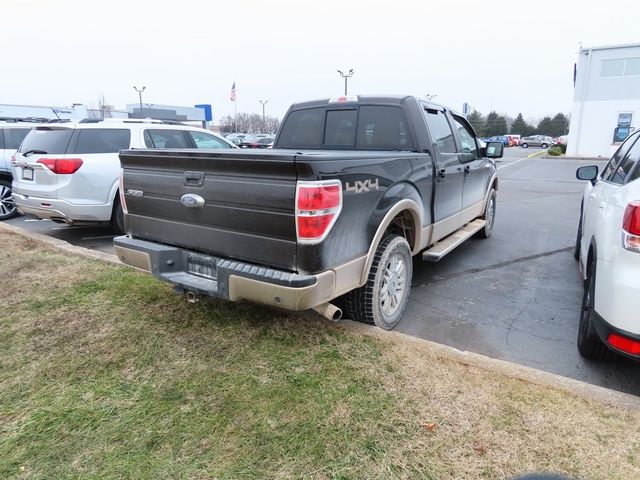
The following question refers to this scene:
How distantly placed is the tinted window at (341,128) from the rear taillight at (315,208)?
2141 mm

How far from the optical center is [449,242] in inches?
196

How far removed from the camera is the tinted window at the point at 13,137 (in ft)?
27.5

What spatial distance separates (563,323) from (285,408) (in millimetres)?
2846

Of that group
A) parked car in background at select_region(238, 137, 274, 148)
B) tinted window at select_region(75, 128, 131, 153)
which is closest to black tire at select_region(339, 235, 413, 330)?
tinted window at select_region(75, 128, 131, 153)

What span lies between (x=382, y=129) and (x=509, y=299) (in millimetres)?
2203

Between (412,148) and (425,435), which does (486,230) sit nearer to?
(412,148)

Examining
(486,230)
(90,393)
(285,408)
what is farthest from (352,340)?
(486,230)

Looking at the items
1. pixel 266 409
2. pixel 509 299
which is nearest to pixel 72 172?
pixel 266 409

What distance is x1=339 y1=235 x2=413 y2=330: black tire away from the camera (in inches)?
135

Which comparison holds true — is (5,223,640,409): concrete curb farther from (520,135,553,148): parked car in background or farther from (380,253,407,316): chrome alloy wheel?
(520,135,553,148): parked car in background

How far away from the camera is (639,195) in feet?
8.57

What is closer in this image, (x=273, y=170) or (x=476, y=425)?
(x=476, y=425)

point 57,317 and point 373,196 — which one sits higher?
point 373,196

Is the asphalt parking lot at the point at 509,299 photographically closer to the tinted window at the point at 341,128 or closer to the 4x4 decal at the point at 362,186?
the 4x4 decal at the point at 362,186
